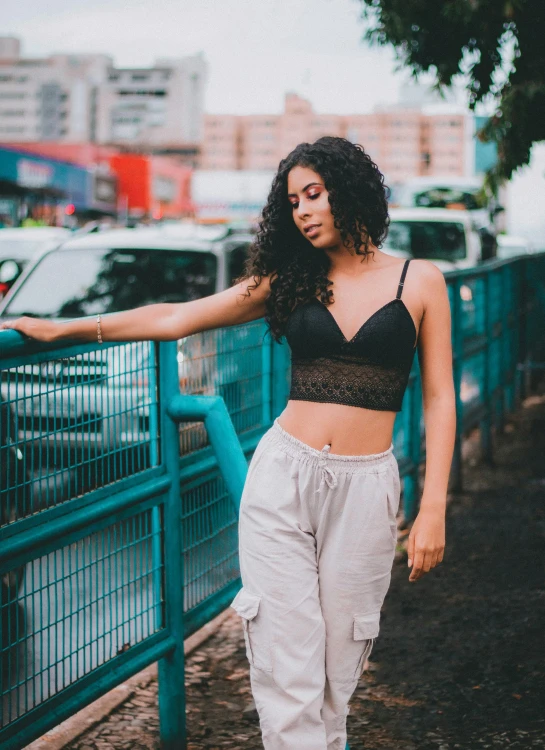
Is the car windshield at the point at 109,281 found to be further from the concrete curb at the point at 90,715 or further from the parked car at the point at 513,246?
the parked car at the point at 513,246

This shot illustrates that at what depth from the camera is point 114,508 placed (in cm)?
328

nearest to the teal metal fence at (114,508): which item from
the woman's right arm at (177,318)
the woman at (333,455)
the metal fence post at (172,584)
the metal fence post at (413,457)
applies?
the metal fence post at (172,584)

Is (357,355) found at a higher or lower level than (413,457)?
higher

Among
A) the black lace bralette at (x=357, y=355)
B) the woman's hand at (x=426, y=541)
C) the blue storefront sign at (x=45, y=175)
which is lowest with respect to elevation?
the woman's hand at (x=426, y=541)

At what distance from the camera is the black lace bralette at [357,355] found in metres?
2.69

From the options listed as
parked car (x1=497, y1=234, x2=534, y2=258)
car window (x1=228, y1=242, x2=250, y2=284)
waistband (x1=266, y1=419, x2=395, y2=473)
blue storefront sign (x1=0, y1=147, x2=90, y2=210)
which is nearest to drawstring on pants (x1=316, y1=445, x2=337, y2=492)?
waistband (x1=266, y1=419, x2=395, y2=473)

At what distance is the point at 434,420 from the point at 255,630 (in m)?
0.71

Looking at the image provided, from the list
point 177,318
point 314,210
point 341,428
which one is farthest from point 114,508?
point 314,210

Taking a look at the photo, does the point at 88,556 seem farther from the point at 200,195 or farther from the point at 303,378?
the point at 200,195

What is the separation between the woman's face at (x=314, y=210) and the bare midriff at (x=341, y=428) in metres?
0.43

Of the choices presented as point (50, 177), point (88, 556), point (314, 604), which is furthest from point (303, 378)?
point (50, 177)

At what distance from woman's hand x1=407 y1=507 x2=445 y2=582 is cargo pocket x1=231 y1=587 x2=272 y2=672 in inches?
15.6

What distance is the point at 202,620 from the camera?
13.1 ft

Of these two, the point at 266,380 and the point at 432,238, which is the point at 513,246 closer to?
the point at 432,238
